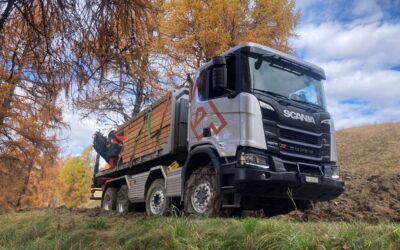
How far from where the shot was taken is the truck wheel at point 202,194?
6531 millimetres

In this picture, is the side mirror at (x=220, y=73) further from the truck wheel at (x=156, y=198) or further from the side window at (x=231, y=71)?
the truck wheel at (x=156, y=198)

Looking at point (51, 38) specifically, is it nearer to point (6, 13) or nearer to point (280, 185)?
point (6, 13)

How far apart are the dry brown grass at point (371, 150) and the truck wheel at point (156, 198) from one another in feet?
25.0

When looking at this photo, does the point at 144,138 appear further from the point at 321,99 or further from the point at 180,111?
the point at 321,99

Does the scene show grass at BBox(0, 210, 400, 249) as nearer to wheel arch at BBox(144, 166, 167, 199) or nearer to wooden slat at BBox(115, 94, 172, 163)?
wheel arch at BBox(144, 166, 167, 199)

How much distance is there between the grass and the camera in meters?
3.52

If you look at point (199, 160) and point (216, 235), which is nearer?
point (216, 235)

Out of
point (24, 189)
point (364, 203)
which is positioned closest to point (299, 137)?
point (364, 203)

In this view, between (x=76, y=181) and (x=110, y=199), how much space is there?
4051 cm

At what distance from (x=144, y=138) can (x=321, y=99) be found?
433cm

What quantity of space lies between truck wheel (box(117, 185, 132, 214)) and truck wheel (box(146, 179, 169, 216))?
1706 millimetres

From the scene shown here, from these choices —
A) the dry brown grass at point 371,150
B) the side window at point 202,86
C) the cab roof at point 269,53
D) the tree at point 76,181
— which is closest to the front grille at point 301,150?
the cab roof at point 269,53

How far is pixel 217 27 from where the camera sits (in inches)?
581

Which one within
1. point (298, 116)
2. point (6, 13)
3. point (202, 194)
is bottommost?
point (202, 194)
